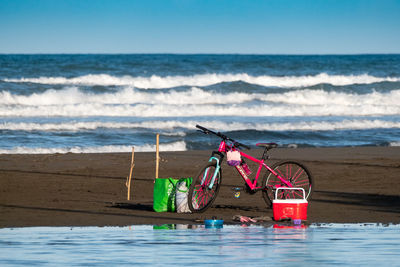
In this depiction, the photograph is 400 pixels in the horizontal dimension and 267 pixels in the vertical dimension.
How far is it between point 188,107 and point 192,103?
6140mm

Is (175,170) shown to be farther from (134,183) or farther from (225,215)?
(225,215)

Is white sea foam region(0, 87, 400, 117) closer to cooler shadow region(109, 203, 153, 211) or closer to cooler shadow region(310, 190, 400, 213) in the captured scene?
cooler shadow region(109, 203, 153, 211)

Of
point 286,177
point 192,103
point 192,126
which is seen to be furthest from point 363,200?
point 192,103

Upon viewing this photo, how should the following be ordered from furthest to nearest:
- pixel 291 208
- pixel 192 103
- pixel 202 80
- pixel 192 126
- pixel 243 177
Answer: pixel 202 80 → pixel 192 103 → pixel 192 126 → pixel 243 177 → pixel 291 208

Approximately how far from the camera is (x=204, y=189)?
36.8ft

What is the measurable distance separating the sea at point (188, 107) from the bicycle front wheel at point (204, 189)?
8.87 metres

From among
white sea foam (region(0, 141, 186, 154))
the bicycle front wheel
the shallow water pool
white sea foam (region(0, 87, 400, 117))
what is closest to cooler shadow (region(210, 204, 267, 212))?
the bicycle front wheel

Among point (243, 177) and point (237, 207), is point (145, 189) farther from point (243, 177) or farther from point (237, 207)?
point (243, 177)

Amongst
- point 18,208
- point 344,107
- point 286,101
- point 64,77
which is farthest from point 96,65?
point 18,208

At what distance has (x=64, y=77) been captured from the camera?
1999 inches

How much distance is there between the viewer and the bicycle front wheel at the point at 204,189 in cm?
1112

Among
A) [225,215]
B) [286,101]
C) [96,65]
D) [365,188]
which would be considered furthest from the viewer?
[96,65]

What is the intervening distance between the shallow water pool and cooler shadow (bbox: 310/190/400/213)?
1547 mm

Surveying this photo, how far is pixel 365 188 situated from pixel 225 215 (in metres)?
3.45
